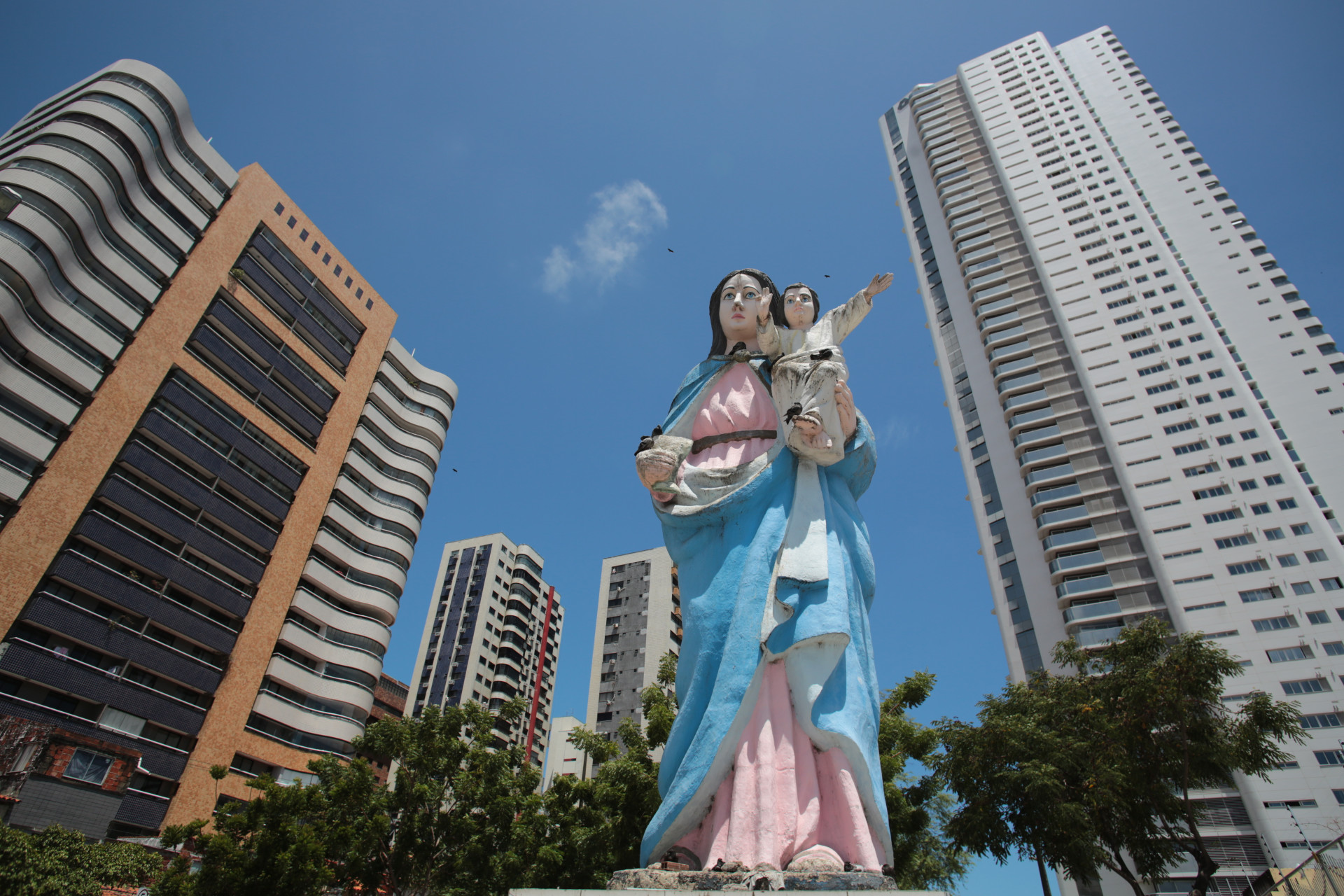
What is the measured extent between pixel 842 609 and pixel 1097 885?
45.7 m

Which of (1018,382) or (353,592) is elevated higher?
(1018,382)

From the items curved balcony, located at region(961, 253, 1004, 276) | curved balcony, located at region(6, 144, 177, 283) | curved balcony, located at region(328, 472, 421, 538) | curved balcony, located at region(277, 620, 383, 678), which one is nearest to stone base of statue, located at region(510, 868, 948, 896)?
curved balcony, located at region(6, 144, 177, 283)

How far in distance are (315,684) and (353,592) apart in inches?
194

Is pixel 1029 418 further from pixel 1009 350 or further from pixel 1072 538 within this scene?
pixel 1072 538

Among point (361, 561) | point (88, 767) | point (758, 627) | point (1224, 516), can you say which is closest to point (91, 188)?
point (361, 561)

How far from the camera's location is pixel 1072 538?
4688cm

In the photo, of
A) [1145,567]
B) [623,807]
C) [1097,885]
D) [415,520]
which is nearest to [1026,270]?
[1145,567]

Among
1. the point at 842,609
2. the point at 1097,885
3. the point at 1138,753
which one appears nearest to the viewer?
the point at 842,609

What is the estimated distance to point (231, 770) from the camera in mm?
29719

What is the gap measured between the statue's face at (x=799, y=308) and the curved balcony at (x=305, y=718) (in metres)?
31.8

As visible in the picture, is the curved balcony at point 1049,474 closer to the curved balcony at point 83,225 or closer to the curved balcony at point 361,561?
the curved balcony at point 361,561

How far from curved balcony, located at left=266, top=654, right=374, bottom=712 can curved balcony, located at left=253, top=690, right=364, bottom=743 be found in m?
0.70

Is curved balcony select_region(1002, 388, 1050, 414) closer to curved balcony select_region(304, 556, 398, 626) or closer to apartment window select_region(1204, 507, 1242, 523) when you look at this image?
apartment window select_region(1204, 507, 1242, 523)

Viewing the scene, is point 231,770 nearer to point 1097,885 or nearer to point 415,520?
point 415,520
